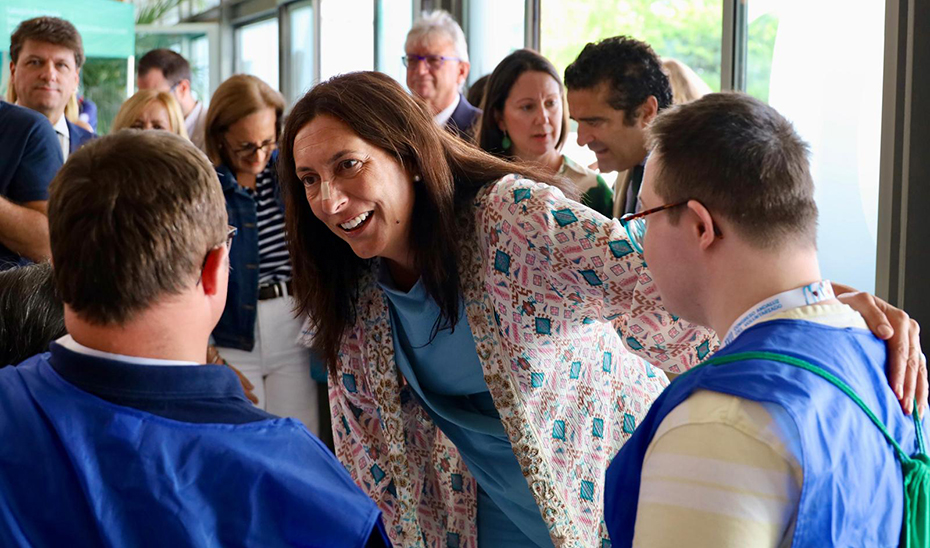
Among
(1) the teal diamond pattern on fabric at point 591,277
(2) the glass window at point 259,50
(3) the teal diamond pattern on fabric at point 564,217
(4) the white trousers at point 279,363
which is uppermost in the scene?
(2) the glass window at point 259,50

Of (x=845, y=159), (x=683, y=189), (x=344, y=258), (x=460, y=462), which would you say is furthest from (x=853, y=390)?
(x=845, y=159)

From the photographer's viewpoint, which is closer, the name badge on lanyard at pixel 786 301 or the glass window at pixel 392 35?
the name badge on lanyard at pixel 786 301

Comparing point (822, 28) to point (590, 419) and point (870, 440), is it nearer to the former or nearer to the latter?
point (590, 419)

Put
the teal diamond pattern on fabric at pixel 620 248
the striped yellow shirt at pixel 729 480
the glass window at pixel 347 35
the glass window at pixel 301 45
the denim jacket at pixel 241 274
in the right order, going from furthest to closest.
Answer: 1. the glass window at pixel 301 45
2. the glass window at pixel 347 35
3. the denim jacket at pixel 241 274
4. the teal diamond pattern on fabric at pixel 620 248
5. the striped yellow shirt at pixel 729 480

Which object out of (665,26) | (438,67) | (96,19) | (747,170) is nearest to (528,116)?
(438,67)

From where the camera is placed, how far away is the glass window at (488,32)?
5.66 metres

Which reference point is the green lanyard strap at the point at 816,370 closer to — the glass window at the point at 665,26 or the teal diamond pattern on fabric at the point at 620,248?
the teal diamond pattern on fabric at the point at 620,248

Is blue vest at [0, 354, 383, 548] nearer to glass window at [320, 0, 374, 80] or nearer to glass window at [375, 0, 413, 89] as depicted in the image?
glass window at [375, 0, 413, 89]

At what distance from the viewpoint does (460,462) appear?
6.11 ft

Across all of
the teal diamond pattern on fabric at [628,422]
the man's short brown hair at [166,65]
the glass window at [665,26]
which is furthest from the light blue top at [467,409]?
the man's short brown hair at [166,65]

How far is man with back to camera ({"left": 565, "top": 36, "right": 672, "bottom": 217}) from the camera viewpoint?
8.97 ft

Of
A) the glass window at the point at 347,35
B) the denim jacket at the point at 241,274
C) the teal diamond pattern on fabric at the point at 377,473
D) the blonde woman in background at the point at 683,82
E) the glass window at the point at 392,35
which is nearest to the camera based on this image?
the teal diamond pattern on fabric at the point at 377,473

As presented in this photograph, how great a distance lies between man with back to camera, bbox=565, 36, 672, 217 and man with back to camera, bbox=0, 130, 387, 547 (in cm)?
188

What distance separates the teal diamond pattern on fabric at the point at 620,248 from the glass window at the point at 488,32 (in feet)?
14.0
